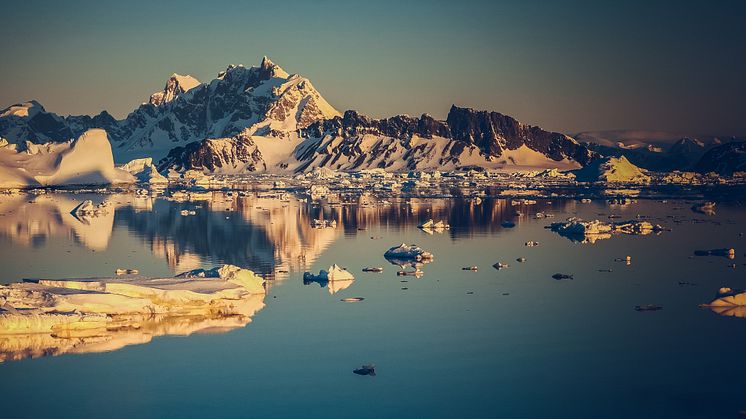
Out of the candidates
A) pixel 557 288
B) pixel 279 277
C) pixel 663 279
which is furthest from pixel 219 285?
pixel 663 279

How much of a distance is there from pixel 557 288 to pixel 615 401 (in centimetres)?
1291

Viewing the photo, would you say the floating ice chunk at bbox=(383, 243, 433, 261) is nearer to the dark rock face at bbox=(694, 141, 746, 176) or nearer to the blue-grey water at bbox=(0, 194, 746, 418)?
the blue-grey water at bbox=(0, 194, 746, 418)

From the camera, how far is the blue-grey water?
18.6 m

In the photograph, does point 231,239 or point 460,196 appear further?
point 460,196

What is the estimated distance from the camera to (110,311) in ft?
81.8

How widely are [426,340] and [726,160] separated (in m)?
154

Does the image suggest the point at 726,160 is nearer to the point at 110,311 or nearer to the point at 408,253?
the point at 408,253

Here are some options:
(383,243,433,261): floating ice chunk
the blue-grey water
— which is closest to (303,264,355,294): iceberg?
the blue-grey water

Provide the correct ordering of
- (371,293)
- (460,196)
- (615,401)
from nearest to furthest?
(615,401) → (371,293) → (460,196)

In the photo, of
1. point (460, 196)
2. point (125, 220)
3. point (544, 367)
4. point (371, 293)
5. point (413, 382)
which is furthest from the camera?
point (460, 196)

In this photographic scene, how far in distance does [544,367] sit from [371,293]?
32.2 feet

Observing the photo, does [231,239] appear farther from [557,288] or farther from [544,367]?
[544,367]

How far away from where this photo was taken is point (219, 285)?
28078 millimetres

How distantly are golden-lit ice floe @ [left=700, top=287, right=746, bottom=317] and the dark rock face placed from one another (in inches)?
5231
